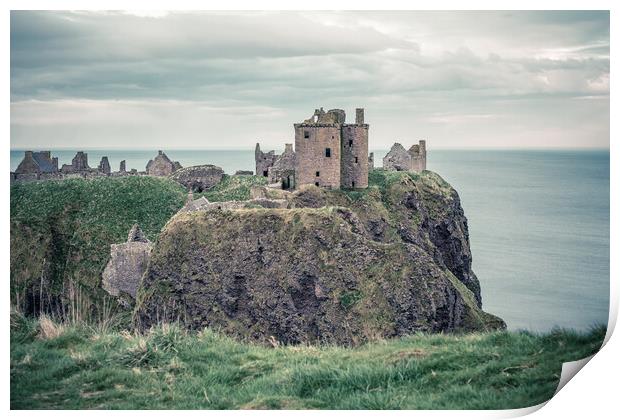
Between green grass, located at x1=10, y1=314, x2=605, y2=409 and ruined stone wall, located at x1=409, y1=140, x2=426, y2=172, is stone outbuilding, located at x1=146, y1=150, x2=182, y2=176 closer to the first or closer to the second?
ruined stone wall, located at x1=409, y1=140, x2=426, y2=172

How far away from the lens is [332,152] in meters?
44.7

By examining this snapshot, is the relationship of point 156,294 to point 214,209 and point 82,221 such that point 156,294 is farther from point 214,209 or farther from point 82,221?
point 82,221

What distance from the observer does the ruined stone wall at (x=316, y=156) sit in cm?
4431

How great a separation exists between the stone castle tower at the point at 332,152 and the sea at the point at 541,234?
766 centimetres

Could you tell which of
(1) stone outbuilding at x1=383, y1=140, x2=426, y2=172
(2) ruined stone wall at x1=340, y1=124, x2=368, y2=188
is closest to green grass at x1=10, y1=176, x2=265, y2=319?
(2) ruined stone wall at x1=340, y1=124, x2=368, y2=188

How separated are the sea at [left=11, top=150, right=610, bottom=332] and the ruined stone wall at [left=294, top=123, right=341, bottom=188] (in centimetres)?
890

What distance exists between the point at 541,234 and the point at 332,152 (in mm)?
13479

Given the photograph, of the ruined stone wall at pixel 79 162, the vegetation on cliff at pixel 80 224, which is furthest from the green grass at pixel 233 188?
the ruined stone wall at pixel 79 162

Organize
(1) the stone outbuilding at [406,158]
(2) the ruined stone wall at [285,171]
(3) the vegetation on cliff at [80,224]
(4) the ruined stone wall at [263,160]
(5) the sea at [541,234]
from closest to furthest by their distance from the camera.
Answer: (5) the sea at [541,234]
(3) the vegetation on cliff at [80,224]
(2) the ruined stone wall at [285,171]
(4) the ruined stone wall at [263,160]
(1) the stone outbuilding at [406,158]

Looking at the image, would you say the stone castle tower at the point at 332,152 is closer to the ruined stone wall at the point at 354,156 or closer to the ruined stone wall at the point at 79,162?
the ruined stone wall at the point at 354,156

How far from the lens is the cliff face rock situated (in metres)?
27.9

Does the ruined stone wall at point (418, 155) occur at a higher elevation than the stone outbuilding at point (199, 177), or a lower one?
higher

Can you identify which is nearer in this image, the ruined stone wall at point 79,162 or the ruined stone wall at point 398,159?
the ruined stone wall at point 79,162

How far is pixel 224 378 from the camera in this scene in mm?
10562
